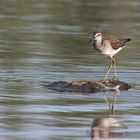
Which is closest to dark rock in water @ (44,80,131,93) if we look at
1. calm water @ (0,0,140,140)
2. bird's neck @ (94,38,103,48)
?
calm water @ (0,0,140,140)

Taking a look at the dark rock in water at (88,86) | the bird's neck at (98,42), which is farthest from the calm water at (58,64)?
the bird's neck at (98,42)

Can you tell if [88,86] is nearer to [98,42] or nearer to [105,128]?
[98,42]

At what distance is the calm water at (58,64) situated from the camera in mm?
13297

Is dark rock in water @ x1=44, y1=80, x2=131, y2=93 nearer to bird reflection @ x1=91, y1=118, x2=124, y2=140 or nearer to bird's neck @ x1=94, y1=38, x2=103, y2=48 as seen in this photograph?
bird's neck @ x1=94, y1=38, x2=103, y2=48

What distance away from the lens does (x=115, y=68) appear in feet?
62.5

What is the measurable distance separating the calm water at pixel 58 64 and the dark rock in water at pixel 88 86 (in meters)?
0.26

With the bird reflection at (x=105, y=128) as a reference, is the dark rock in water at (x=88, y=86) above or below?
above

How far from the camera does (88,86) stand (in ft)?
54.3

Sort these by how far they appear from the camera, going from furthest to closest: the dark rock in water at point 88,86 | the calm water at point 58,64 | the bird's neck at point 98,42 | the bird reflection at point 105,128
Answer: the bird's neck at point 98,42, the dark rock in water at point 88,86, the calm water at point 58,64, the bird reflection at point 105,128

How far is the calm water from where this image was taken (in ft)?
43.6

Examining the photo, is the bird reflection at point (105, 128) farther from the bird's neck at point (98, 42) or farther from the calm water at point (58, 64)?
the bird's neck at point (98, 42)

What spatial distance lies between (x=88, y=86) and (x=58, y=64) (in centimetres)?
293

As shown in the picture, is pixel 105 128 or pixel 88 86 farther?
pixel 88 86

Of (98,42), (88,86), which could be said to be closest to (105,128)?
(88,86)
